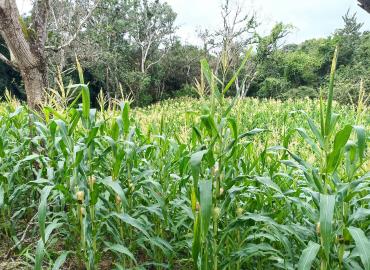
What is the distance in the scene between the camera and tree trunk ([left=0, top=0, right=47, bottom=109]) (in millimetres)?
3670

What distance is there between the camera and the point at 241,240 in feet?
7.41

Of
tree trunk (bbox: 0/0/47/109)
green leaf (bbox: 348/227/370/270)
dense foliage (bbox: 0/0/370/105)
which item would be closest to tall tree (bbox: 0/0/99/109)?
tree trunk (bbox: 0/0/47/109)

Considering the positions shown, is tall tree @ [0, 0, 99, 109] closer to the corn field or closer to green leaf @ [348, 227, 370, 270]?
the corn field

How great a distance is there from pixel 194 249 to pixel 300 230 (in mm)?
624

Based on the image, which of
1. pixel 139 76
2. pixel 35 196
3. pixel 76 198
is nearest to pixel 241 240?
pixel 76 198

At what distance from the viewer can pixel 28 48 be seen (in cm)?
376

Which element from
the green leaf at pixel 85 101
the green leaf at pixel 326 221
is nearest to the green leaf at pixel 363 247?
the green leaf at pixel 326 221

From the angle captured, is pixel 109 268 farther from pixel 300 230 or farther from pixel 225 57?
pixel 225 57

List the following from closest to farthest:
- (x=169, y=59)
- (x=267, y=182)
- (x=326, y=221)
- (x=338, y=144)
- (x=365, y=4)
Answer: (x=326, y=221) < (x=338, y=144) < (x=267, y=182) < (x=365, y=4) < (x=169, y=59)

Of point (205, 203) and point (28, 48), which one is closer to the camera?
point (205, 203)

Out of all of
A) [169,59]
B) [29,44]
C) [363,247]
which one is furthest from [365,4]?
[169,59]

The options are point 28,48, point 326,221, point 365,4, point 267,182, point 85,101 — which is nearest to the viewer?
point 326,221

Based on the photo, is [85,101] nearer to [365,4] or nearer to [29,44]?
[29,44]

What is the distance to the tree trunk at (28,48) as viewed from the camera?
3670 millimetres
